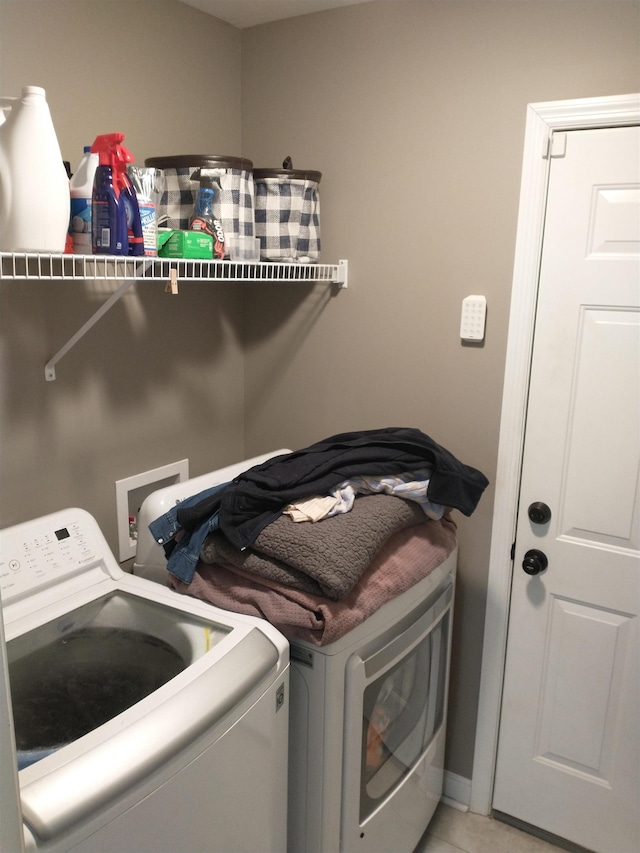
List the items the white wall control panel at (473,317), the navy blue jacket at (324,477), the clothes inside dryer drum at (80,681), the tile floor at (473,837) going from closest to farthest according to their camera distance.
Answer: the clothes inside dryer drum at (80,681) < the navy blue jacket at (324,477) < the white wall control panel at (473,317) < the tile floor at (473,837)

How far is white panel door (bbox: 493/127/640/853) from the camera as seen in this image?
1709 millimetres

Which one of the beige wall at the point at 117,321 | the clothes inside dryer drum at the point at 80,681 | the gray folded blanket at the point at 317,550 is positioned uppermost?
the beige wall at the point at 117,321

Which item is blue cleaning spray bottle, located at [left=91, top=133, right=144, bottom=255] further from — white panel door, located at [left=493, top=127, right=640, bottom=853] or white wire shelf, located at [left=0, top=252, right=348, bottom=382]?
white panel door, located at [left=493, top=127, right=640, bottom=853]

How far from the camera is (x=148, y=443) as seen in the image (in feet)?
6.57

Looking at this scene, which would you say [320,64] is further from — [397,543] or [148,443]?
[397,543]

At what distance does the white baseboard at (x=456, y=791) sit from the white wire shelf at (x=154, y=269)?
5.39 ft

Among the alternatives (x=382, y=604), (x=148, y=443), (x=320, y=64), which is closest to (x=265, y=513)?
(x=382, y=604)

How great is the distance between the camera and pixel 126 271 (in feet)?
4.87

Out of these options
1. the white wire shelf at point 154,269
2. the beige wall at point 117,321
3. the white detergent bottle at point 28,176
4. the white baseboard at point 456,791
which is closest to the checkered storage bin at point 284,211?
the white wire shelf at point 154,269

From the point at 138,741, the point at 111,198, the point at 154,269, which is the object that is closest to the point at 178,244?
the point at 154,269

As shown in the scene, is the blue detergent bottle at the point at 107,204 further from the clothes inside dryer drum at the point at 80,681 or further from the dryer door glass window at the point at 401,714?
the dryer door glass window at the point at 401,714

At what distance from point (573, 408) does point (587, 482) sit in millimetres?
209

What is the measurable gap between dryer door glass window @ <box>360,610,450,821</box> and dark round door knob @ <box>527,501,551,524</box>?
0.38 meters

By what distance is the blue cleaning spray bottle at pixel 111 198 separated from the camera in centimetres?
133
